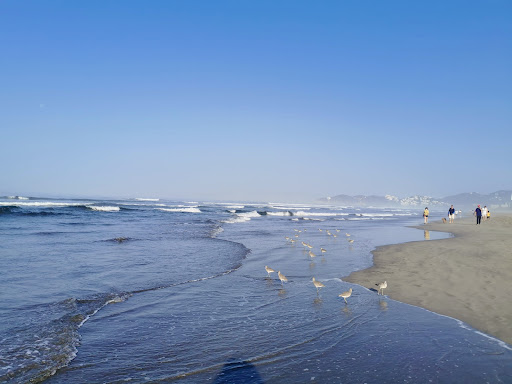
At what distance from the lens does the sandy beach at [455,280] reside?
7.27m

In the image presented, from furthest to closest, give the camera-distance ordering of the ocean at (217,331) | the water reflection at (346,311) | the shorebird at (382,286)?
the shorebird at (382,286)
the water reflection at (346,311)
the ocean at (217,331)

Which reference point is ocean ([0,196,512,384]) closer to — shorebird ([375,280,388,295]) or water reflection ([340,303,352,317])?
water reflection ([340,303,352,317])

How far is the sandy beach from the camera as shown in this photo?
23.8ft

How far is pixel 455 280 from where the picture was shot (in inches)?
393

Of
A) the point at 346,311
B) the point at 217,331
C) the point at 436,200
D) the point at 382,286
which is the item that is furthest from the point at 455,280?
the point at 436,200

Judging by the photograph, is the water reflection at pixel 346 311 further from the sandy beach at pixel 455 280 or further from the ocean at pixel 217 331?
the sandy beach at pixel 455 280

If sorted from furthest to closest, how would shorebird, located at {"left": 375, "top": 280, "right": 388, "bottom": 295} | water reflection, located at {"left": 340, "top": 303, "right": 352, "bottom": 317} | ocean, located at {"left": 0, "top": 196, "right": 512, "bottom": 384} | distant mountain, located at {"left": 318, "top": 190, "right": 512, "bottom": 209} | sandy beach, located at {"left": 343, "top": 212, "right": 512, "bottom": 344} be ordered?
1. distant mountain, located at {"left": 318, "top": 190, "right": 512, "bottom": 209}
2. shorebird, located at {"left": 375, "top": 280, "right": 388, "bottom": 295}
3. water reflection, located at {"left": 340, "top": 303, "right": 352, "bottom": 317}
4. sandy beach, located at {"left": 343, "top": 212, "right": 512, "bottom": 344}
5. ocean, located at {"left": 0, "top": 196, "right": 512, "bottom": 384}

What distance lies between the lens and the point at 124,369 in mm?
5129

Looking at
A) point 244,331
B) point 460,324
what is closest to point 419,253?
point 460,324

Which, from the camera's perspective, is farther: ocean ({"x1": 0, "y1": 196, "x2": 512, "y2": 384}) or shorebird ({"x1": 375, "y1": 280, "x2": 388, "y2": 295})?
shorebird ({"x1": 375, "y1": 280, "x2": 388, "y2": 295})

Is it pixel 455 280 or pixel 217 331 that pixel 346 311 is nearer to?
pixel 217 331

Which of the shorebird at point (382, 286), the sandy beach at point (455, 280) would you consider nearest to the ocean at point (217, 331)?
the shorebird at point (382, 286)

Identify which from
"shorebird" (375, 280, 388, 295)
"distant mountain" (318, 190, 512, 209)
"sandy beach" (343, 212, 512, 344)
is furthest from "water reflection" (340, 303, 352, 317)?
"distant mountain" (318, 190, 512, 209)

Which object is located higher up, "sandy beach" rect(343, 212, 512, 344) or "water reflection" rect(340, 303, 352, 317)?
"sandy beach" rect(343, 212, 512, 344)
